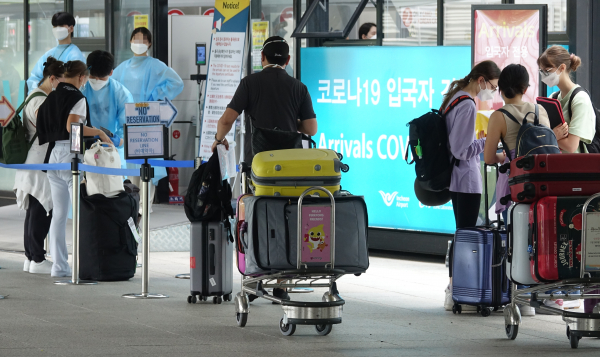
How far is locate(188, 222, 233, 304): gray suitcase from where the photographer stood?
268 inches

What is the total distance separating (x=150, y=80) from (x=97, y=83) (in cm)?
166

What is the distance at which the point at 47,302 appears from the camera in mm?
6820

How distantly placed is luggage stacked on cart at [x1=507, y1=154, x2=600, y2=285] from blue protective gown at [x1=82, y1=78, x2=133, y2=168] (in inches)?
184

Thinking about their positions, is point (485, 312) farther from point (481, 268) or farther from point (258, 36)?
point (258, 36)

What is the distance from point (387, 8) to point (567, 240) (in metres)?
4.99

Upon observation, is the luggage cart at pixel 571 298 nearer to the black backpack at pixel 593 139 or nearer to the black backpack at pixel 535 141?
the black backpack at pixel 535 141

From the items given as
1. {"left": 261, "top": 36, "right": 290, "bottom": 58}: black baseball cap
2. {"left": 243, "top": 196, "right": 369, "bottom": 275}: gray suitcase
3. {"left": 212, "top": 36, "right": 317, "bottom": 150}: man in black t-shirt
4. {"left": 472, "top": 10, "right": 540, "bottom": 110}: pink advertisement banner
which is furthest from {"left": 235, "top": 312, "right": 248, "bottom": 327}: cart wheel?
{"left": 472, "top": 10, "right": 540, "bottom": 110}: pink advertisement banner

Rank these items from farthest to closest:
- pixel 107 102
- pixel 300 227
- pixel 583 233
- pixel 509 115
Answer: pixel 107 102, pixel 509 115, pixel 300 227, pixel 583 233

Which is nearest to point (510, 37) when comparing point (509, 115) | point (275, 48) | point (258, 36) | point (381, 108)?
point (381, 108)

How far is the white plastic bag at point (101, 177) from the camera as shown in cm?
788

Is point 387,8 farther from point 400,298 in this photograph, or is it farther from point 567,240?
point 567,240

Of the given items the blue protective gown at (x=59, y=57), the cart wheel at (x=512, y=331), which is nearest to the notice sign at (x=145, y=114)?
the cart wheel at (x=512, y=331)

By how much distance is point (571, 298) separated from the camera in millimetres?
5273

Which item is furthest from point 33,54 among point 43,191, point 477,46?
point 477,46
